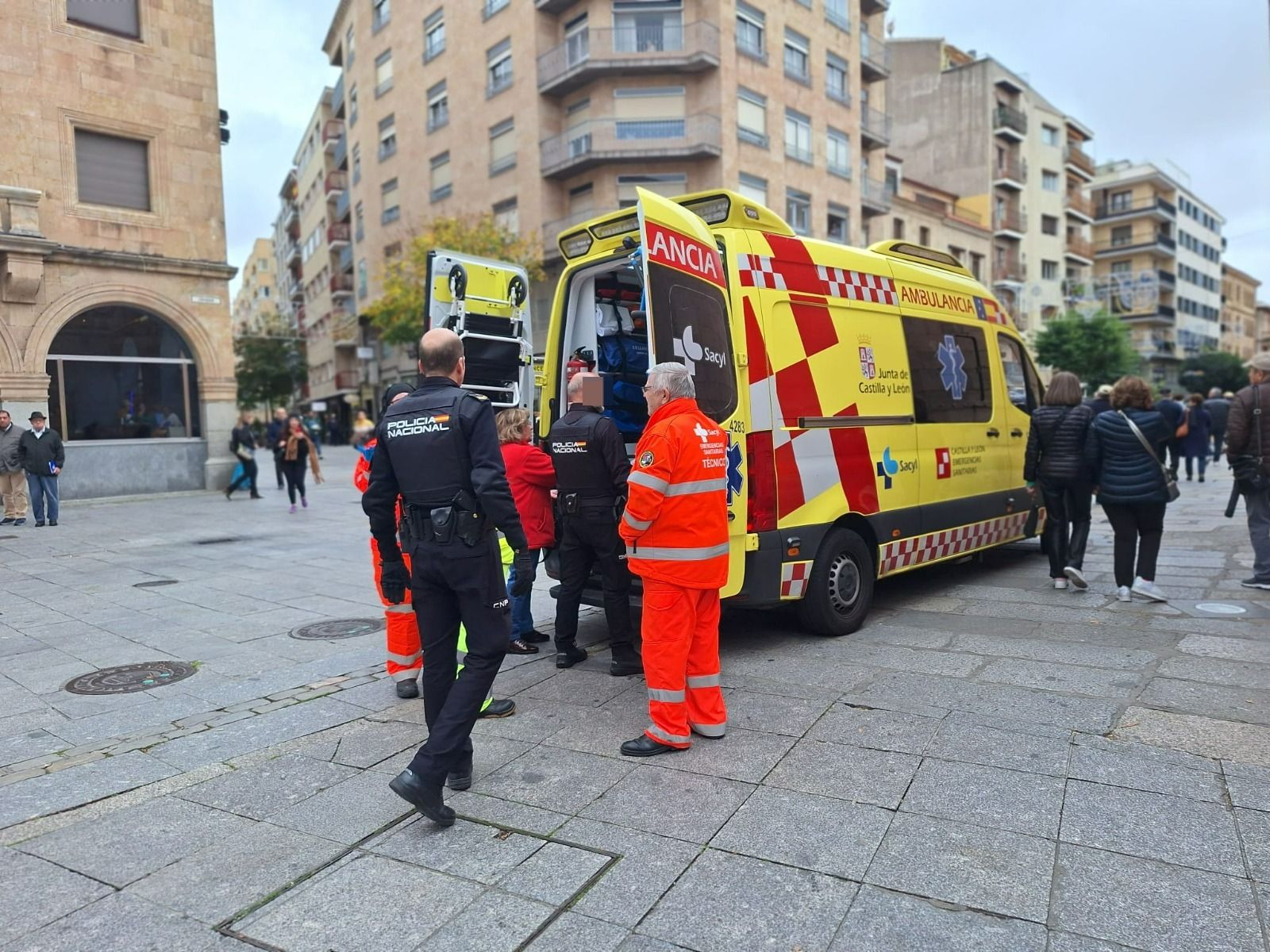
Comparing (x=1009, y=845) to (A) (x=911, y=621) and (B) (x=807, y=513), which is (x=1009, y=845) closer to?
(B) (x=807, y=513)

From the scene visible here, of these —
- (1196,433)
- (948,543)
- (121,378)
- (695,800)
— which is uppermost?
(121,378)

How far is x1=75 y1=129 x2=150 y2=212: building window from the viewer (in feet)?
53.7

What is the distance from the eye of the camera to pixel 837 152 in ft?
111

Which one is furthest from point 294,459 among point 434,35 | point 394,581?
point 434,35

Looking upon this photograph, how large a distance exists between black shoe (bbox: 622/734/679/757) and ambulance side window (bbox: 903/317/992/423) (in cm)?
374

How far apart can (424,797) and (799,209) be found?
31.6 m

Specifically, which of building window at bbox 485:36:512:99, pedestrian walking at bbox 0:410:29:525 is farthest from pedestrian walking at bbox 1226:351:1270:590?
building window at bbox 485:36:512:99

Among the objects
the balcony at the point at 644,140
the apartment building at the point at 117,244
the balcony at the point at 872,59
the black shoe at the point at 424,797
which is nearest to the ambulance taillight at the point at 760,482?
the black shoe at the point at 424,797

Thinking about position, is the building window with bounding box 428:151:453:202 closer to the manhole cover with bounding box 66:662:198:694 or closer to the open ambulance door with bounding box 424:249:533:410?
the open ambulance door with bounding box 424:249:533:410

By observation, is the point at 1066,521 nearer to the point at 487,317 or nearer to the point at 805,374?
the point at 805,374

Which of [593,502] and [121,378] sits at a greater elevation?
[121,378]

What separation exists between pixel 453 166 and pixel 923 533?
32.3m

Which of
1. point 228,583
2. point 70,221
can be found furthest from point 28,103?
point 228,583

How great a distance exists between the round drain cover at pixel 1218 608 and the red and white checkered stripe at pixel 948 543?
5.21ft
